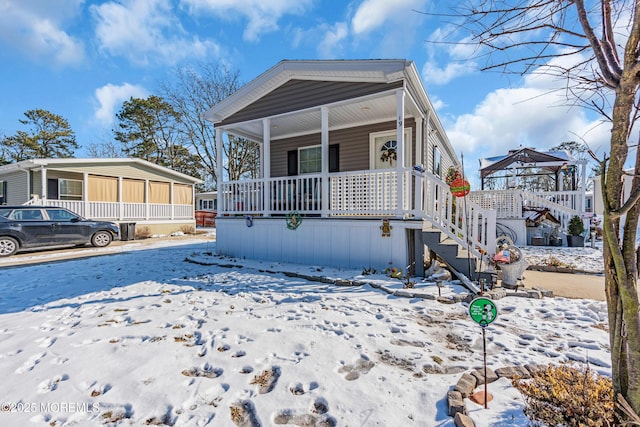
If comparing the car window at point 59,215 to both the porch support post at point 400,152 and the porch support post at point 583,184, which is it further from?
the porch support post at point 583,184

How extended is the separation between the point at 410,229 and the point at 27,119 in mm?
33066

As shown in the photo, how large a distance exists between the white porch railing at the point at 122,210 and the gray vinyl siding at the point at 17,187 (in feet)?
6.31

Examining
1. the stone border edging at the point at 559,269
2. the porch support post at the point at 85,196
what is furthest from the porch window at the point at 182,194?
the stone border edging at the point at 559,269

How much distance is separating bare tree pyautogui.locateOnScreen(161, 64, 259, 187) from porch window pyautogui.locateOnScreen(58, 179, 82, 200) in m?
7.36

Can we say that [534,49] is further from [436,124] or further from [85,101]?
[85,101]

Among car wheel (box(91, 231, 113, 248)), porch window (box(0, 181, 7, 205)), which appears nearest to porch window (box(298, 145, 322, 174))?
car wheel (box(91, 231, 113, 248))

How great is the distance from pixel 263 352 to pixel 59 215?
10592mm

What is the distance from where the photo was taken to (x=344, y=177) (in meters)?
6.35

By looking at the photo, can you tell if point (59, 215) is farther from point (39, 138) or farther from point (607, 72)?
point (39, 138)

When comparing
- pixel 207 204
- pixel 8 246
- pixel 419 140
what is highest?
pixel 419 140

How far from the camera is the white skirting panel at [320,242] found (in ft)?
18.1

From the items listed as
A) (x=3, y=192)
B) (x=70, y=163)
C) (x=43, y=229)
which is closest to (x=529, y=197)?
(x=43, y=229)

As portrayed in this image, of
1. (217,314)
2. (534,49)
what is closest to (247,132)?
(217,314)

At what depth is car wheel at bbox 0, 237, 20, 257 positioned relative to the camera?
8.27 meters
